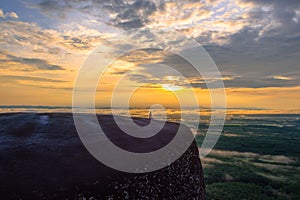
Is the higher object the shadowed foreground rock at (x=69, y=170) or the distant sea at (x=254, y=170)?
the shadowed foreground rock at (x=69, y=170)

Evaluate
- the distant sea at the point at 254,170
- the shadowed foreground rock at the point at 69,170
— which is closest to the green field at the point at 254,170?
the distant sea at the point at 254,170

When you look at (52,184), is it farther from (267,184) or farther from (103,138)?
(267,184)

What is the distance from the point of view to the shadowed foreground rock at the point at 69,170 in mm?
2924

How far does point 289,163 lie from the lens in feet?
308

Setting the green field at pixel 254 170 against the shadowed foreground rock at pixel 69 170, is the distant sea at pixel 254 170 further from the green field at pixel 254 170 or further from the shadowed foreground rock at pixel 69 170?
the shadowed foreground rock at pixel 69 170

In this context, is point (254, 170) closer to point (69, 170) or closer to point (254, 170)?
point (254, 170)

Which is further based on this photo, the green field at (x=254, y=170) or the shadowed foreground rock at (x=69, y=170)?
the green field at (x=254, y=170)

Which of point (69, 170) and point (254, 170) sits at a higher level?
point (69, 170)

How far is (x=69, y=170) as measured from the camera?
3.18 meters

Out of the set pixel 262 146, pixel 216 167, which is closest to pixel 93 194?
pixel 216 167

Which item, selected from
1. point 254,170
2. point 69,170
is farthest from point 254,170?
point 69,170

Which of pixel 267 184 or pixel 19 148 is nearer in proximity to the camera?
pixel 19 148

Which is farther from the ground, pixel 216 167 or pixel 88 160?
pixel 88 160

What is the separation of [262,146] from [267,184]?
62520 millimetres
